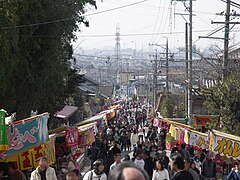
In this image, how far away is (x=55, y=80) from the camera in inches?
920

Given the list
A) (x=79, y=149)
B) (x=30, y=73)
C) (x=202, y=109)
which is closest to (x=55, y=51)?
(x=30, y=73)

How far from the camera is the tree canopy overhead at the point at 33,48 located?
17.2m

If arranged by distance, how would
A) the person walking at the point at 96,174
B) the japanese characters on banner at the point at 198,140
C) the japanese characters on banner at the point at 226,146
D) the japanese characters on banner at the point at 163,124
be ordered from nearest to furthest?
the person walking at the point at 96,174 < the japanese characters on banner at the point at 226,146 < the japanese characters on banner at the point at 198,140 < the japanese characters on banner at the point at 163,124

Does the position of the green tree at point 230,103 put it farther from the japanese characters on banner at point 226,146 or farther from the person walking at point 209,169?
the person walking at point 209,169

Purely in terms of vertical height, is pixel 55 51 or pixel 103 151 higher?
pixel 55 51

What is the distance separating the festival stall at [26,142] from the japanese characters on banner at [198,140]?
25.8ft

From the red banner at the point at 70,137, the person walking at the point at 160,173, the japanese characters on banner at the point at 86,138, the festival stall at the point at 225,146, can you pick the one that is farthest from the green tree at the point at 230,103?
the person walking at the point at 160,173

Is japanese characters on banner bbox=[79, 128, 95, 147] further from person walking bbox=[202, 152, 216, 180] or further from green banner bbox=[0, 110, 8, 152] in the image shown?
green banner bbox=[0, 110, 8, 152]

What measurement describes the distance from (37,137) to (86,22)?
13.3 meters

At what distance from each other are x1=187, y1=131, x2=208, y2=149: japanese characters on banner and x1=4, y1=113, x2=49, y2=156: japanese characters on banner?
8251mm

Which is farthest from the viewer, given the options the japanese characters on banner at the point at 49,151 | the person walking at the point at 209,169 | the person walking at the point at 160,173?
the person walking at the point at 209,169

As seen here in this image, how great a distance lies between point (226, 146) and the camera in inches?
630

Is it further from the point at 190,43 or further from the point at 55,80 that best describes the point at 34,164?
the point at 190,43

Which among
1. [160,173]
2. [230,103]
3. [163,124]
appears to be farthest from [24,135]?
[163,124]
